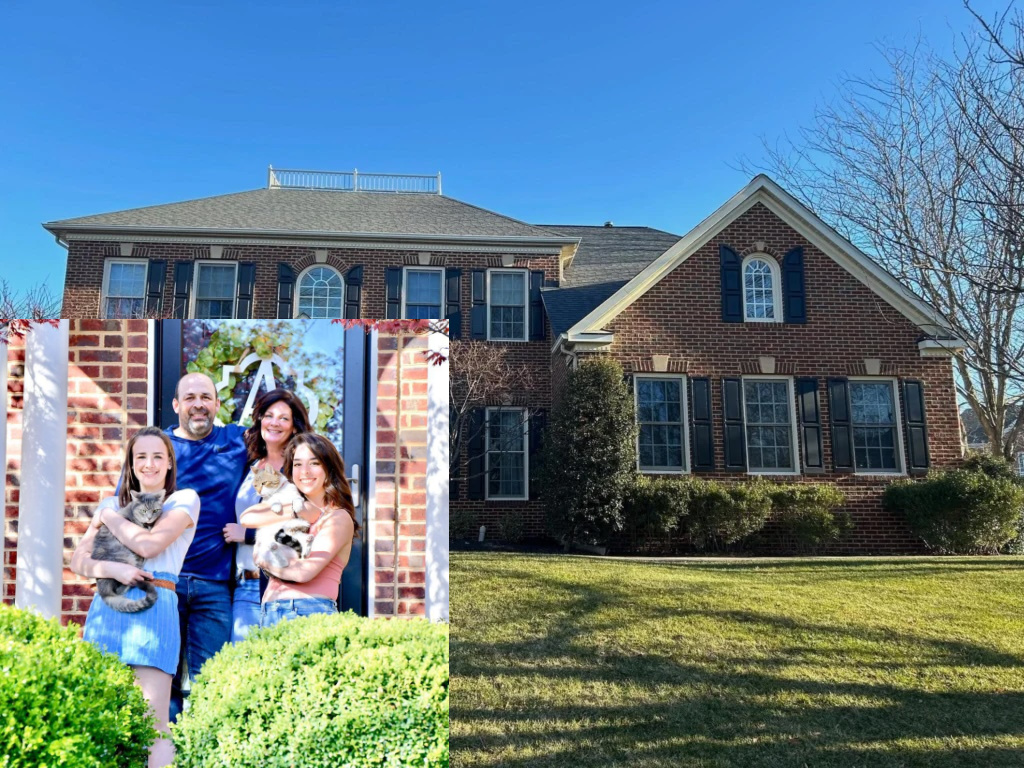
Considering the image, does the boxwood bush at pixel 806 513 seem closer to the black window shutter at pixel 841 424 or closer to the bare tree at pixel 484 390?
the black window shutter at pixel 841 424

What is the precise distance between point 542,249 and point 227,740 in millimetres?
14630

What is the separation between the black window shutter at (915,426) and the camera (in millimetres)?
13844

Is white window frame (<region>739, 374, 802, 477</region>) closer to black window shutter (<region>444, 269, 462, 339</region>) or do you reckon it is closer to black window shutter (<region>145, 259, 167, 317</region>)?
black window shutter (<region>444, 269, 462, 339</region>)

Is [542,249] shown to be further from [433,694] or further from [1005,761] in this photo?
[433,694]

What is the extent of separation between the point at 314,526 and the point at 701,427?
37.8 feet

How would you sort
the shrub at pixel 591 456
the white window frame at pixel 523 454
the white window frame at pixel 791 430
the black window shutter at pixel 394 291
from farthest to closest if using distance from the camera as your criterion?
1. the black window shutter at pixel 394 291
2. the white window frame at pixel 523 454
3. the white window frame at pixel 791 430
4. the shrub at pixel 591 456

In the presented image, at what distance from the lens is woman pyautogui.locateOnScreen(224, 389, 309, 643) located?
9.68ft

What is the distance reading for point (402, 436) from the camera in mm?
3145

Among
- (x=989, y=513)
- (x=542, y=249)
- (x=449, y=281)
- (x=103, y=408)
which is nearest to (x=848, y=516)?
(x=989, y=513)

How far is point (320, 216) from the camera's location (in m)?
17.2

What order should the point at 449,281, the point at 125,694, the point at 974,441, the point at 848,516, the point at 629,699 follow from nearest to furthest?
the point at 125,694 < the point at 629,699 < the point at 848,516 < the point at 449,281 < the point at 974,441

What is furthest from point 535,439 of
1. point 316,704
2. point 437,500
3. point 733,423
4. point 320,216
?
point 316,704

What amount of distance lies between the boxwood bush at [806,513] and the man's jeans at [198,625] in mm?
11649

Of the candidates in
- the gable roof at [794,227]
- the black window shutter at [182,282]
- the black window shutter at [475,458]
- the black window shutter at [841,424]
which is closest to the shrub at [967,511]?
the black window shutter at [841,424]
